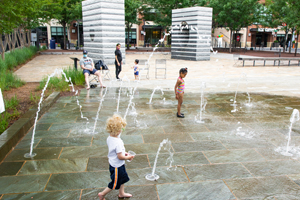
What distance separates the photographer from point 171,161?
14.4 ft

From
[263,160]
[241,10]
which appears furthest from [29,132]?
[241,10]

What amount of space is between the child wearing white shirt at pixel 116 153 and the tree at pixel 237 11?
29.3 metres

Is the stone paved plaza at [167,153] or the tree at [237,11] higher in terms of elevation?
the tree at [237,11]

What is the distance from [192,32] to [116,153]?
19.3m

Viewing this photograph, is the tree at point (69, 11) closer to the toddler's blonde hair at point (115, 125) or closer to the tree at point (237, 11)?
the tree at point (237, 11)

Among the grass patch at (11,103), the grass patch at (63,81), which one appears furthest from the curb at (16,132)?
the grass patch at (63,81)

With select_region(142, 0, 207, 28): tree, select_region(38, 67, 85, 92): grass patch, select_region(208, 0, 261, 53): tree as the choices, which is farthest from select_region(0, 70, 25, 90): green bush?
select_region(208, 0, 261, 53): tree

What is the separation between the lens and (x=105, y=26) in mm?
17234

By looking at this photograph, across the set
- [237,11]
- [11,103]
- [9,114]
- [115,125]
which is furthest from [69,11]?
[115,125]

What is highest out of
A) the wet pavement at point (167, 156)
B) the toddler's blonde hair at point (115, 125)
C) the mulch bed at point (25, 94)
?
the toddler's blonde hair at point (115, 125)

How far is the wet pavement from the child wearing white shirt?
37 cm

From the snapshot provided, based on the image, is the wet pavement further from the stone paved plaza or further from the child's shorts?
the child's shorts

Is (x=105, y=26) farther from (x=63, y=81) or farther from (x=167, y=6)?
(x=167, y=6)

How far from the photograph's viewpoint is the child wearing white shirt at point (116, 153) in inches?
119
